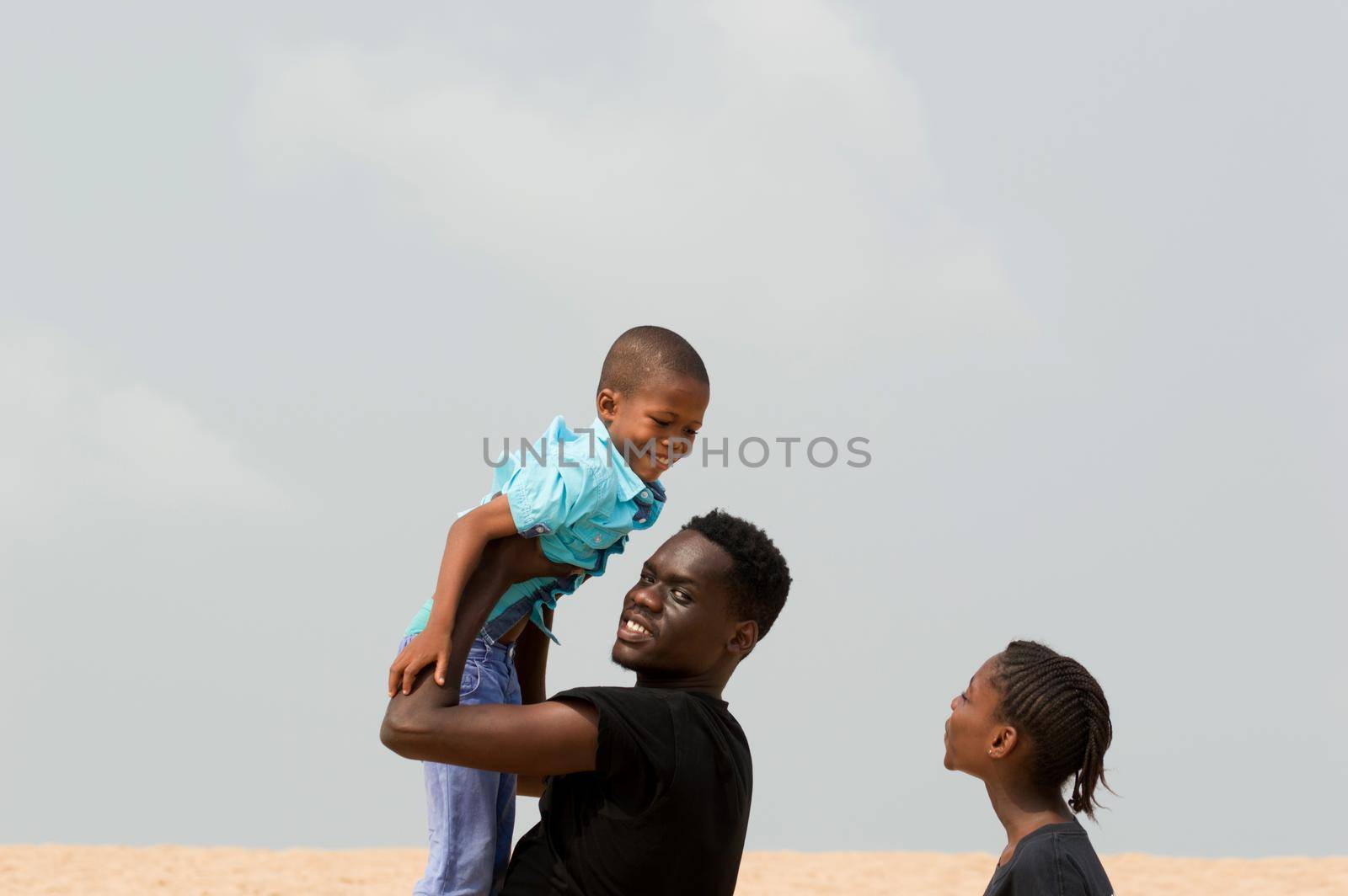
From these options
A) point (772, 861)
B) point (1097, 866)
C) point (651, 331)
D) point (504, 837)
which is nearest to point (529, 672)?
point (504, 837)

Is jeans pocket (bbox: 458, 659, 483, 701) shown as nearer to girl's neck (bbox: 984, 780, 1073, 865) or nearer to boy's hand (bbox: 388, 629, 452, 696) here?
boy's hand (bbox: 388, 629, 452, 696)

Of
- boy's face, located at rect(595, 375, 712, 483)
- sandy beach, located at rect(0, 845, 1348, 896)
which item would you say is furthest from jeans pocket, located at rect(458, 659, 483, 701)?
sandy beach, located at rect(0, 845, 1348, 896)

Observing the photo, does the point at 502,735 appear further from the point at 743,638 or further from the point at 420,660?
the point at 743,638

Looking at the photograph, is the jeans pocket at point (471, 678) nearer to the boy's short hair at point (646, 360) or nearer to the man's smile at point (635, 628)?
the man's smile at point (635, 628)

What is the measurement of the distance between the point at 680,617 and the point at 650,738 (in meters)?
0.41

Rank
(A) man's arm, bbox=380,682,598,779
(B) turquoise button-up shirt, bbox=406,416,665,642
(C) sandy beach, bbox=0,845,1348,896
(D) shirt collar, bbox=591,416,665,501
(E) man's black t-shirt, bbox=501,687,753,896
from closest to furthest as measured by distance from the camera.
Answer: (A) man's arm, bbox=380,682,598,779 → (E) man's black t-shirt, bbox=501,687,753,896 → (B) turquoise button-up shirt, bbox=406,416,665,642 → (D) shirt collar, bbox=591,416,665,501 → (C) sandy beach, bbox=0,845,1348,896

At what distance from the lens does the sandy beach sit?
16484mm

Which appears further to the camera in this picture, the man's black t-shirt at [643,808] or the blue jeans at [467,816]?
the blue jeans at [467,816]

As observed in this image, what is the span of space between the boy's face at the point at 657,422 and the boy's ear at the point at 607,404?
23 millimetres

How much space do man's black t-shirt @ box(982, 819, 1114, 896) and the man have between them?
2.52 feet

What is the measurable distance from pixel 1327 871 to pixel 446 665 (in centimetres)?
1687

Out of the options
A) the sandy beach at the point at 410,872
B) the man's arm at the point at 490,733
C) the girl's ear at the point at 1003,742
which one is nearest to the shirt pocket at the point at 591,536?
the man's arm at the point at 490,733

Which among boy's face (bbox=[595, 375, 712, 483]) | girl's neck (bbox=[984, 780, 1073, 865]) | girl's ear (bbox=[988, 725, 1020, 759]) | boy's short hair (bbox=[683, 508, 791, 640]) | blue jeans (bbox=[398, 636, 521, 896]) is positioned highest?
boy's face (bbox=[595, 375, 712, 483])

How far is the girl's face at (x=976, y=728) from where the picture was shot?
396 cm
